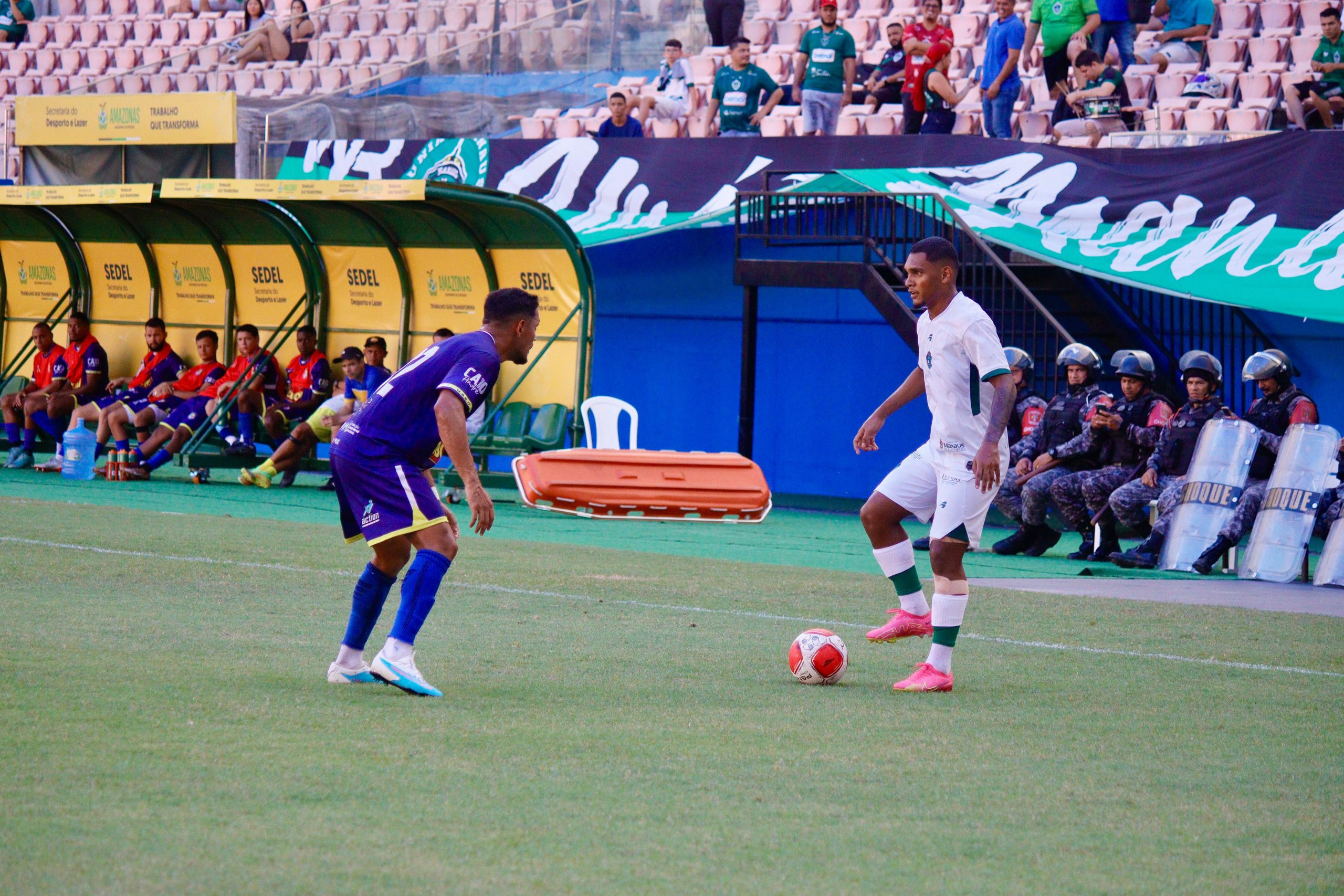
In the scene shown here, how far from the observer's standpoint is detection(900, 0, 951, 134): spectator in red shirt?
1920cm

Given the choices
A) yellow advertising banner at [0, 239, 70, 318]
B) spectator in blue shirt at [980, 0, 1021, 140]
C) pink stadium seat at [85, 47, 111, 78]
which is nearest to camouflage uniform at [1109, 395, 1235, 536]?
spectator in blue shirt at [980, 0, 1021, 140]

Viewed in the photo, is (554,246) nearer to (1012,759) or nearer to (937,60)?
(937,60)

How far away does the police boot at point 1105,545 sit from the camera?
1410 centimetres

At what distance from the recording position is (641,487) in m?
16.2

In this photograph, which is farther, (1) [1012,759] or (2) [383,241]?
(2) [383,241]

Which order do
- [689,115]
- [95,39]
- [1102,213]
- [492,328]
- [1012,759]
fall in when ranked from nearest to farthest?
[1012,759] < [492,328] < [1102,213] < [689,115] < [95,39]

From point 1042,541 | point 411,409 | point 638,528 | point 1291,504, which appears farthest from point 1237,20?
point 411,409

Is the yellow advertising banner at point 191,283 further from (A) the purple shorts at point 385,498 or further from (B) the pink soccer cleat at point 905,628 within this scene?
(A) the purple shorts at point 385,498

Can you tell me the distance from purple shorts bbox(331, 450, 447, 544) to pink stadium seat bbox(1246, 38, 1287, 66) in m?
14.3

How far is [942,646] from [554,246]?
11752 mm

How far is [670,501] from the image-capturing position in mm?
16250

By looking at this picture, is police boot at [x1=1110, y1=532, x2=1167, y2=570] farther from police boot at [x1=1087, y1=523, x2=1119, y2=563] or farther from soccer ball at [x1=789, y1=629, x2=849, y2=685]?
soccer ball at [x1=789, y1=629, x2=849, y2=685]

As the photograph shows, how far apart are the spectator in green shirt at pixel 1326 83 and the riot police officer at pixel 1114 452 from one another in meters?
3.74

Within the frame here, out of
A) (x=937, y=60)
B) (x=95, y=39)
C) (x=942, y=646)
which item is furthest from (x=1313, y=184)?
(x=95, y=39)
